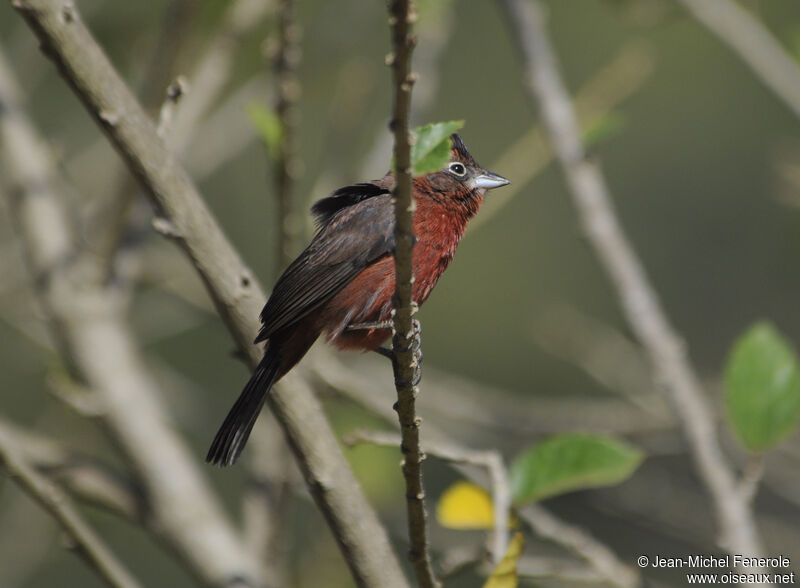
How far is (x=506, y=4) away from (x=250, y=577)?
2373mm

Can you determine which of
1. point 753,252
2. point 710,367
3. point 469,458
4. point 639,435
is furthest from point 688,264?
point 469,458

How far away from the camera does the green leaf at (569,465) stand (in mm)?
2609

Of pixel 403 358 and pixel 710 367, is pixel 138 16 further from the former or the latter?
pixel 710 367

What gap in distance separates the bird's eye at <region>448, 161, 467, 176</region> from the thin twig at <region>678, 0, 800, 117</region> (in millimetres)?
1417

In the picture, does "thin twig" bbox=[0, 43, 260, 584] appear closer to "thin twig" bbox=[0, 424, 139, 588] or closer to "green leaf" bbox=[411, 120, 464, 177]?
"thin twig" bbox=[0, 424, 139, 588]

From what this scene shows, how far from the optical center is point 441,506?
2.63 metres

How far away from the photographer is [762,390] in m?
2.72

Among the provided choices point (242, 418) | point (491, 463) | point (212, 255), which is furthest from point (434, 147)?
point (242, 418)

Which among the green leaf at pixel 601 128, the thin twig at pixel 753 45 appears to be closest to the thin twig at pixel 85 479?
the green leaf at pixel 601 128

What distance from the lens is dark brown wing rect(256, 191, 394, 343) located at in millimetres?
3012

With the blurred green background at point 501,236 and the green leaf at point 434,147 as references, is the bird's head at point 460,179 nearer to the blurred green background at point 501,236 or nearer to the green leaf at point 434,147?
the blurred green background at point 501,236

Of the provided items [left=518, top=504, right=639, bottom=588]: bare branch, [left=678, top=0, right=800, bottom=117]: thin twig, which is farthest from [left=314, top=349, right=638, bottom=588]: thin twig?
[left=678, top=0, right=800, bottom=117]: thin twig

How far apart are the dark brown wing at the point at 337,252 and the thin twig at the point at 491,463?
0.66 meters

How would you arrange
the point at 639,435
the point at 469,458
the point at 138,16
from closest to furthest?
the point at 469,458 < the point at 639,435 < the point at 138,16
